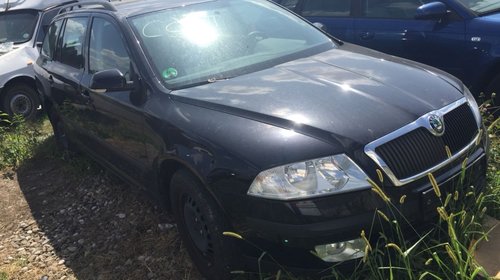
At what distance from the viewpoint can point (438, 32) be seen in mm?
4883

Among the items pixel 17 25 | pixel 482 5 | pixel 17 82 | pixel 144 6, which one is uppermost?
pixel 144 6

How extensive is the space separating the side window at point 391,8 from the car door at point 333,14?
0.76 ft

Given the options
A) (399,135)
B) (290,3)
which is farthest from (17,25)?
(399,135)

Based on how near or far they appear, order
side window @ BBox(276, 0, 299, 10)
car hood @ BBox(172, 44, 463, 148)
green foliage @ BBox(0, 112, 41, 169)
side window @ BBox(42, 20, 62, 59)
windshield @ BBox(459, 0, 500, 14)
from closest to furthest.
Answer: car hood @ BBox(172, 44, 463, 148)
windshield @ BBox(459, 0, 500, 14)
side window @ BBox(42, 20, 62, 59)
green foliage @ BBox(0, 112, 41, 169)
side window @ BBox(276, 0, 299, 10)

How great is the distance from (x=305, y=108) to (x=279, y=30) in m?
1.49

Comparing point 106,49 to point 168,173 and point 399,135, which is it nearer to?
point 168,173

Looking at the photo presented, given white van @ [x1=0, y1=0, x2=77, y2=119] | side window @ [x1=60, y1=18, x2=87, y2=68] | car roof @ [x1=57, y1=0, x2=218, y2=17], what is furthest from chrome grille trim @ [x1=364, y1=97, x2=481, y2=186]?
white van @ [x1=0, y1=0, x2=77, y2=119]

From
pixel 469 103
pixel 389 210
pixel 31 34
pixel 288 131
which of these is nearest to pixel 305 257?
pixel 389 210

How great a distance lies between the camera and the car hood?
2.52m

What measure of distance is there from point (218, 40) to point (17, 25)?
5429mm

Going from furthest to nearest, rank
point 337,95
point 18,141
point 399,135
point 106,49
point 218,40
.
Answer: point 18,141 → point 106,49 → point 218,40 → point 337,95 → point 399,135

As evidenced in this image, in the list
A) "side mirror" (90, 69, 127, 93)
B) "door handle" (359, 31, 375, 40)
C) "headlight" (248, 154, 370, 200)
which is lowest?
"door handle" (359, 31, 375, 40)

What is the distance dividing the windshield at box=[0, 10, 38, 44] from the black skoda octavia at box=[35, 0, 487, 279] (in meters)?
4.00

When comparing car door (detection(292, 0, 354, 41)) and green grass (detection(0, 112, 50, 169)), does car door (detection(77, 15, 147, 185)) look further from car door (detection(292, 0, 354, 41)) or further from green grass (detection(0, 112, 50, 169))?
car door (detection(292, 0, 354, 41))
